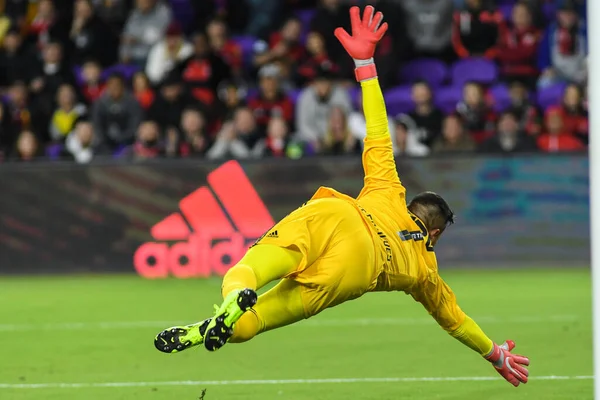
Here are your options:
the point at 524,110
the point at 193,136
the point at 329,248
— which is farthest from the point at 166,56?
the point at 329,248

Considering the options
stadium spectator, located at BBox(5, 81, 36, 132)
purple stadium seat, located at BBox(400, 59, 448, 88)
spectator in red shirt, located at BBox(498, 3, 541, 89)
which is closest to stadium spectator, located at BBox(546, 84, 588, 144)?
spectator in red shirt, located at BBox(498, 3, 541, 89)

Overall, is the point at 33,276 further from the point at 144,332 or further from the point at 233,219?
the point at 144,332

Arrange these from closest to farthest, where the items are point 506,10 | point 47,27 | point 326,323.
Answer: point 326,323 → point 506,10 → point 47,27

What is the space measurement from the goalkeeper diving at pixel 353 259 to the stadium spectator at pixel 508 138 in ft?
28.3

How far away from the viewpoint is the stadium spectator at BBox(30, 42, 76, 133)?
717 inches

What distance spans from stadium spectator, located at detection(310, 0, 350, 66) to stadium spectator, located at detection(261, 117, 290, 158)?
2256 mm

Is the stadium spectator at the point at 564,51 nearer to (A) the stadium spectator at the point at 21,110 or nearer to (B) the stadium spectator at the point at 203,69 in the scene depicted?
(B) the stadium spectator at the point at 203,69

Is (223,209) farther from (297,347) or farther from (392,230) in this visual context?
(392,230)

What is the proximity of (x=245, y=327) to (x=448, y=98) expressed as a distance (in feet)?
38.3

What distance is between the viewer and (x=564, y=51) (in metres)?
17.9

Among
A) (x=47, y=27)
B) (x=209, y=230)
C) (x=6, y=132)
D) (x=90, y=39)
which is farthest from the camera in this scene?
(x=47, y=27)

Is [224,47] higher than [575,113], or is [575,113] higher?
[224,47]

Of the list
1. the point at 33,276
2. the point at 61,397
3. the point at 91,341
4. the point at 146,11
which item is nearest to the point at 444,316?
the point at 61,397

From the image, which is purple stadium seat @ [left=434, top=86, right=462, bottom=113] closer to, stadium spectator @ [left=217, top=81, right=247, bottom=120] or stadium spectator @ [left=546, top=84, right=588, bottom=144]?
stadium spectator @ [left=546, top=84, right=588, bottom=144]
